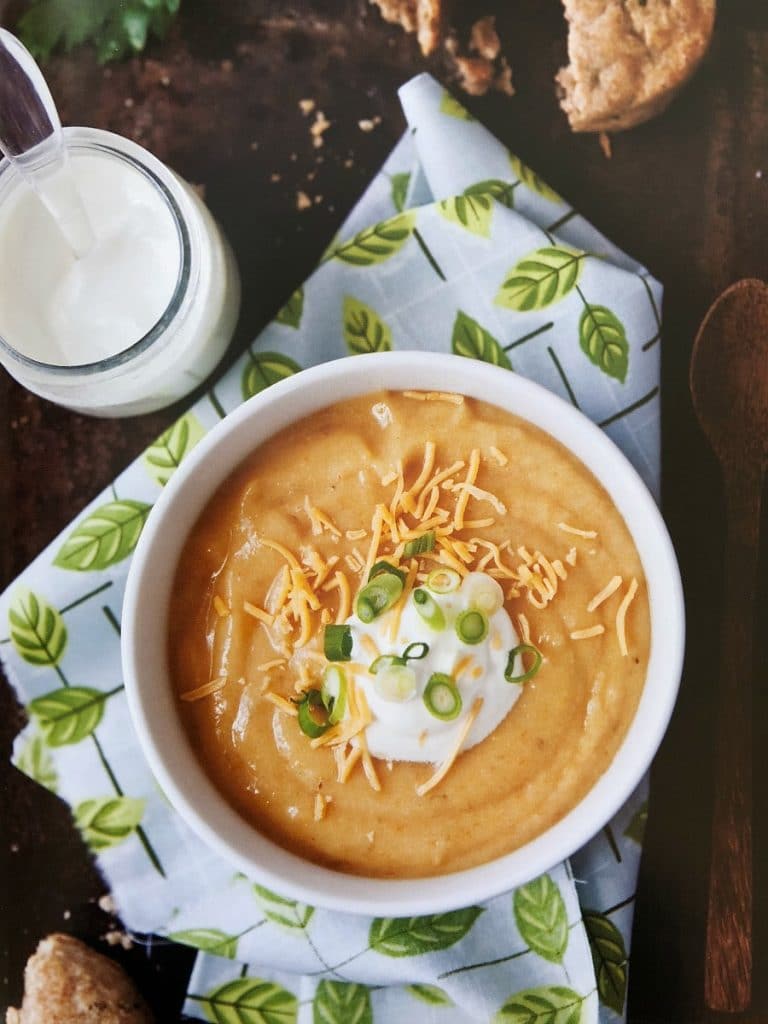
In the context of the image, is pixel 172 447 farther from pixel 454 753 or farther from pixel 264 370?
pixel 454 753

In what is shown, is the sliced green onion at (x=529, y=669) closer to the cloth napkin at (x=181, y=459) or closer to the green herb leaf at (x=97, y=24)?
the cloth napkin at (x=181, y=459)

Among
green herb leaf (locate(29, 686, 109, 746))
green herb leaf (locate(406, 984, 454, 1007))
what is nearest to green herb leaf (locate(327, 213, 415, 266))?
green herb leaf (locate(29, 686, 109, 746))

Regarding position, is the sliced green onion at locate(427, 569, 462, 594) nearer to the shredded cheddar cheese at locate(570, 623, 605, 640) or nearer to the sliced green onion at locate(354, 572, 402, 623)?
the sliced green onion at locate(354, 572, 402, 623)

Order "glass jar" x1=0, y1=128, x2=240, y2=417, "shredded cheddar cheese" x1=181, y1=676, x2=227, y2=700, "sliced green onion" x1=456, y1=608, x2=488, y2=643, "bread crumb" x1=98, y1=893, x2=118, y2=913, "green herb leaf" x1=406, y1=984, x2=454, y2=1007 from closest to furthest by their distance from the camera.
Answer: "sliced green onion" x1=456, y1=608, x2=488, y2=643 < "shredded cheddar cheese" x1=181, y1=676, x2=227, y2=700 < "glass jar" x1=0, y1=128, x2=240, y2=417 < "green herb leaf" x1=406, y1=984, x2=454, y2=1007 < "bread crumb" x1=98, y1=893, x2=118, y2=913

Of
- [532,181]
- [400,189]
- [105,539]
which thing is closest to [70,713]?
[105,539]

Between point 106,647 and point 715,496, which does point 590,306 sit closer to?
point 715,496

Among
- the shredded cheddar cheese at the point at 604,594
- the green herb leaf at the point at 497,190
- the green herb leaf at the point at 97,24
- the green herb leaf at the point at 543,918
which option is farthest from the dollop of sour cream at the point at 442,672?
the green herb leaf at the point at 97,24
